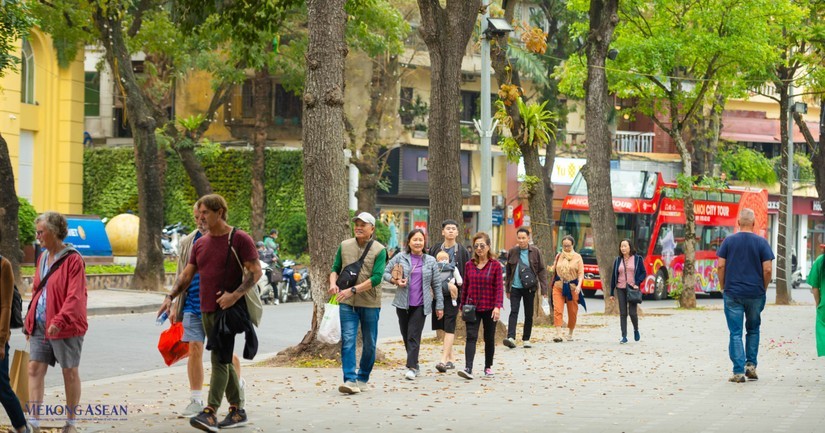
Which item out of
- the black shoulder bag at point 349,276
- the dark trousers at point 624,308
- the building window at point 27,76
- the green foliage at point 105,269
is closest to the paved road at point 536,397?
the black shoulder bag at point 349,276

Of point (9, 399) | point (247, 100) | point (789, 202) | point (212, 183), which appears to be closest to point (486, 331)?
point (9, 399)

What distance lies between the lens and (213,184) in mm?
48656

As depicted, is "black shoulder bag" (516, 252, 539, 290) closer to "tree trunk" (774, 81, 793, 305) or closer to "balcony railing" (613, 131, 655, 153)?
"tree trunk" (774, 81, 793, 305)

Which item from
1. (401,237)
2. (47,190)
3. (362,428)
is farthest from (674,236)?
(362,428)

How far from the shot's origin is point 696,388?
44.6 ft

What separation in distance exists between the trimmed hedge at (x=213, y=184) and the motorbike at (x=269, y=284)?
13286 millimetres

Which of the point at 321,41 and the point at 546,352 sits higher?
the point at 321,41

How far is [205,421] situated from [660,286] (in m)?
33.4

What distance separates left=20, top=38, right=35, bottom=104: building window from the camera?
1513 inches

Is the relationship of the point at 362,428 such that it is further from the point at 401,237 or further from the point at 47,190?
the point at 401,237

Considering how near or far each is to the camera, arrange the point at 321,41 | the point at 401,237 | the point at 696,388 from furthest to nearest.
Result: the point at 401,237 → the point at 321,41 → the point at 696,388

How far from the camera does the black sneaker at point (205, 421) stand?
9578 millimetres

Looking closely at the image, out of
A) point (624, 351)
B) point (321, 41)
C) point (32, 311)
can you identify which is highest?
point (321, 41)

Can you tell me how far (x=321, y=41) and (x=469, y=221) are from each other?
39.7 m
